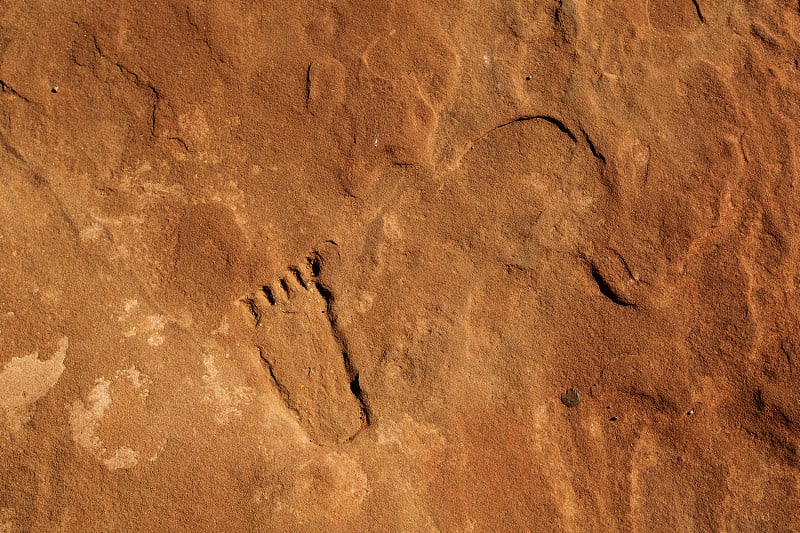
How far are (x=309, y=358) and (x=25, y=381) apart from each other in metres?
1.46

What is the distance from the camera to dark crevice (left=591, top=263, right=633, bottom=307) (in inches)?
114

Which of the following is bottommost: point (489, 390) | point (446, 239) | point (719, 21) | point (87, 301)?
point (87, 301)

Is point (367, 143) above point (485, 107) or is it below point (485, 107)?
below

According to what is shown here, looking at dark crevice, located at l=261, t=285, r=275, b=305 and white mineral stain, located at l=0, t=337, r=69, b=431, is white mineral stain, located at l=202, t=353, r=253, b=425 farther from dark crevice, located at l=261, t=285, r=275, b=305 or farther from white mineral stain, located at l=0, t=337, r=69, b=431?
white mineral stain, located at l=0, t=337, r=69, b=431

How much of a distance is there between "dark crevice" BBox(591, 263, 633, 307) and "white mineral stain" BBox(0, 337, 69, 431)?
2.78 metres

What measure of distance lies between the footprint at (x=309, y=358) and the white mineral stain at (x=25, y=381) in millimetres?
1020

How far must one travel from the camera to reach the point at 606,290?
291 centimetres

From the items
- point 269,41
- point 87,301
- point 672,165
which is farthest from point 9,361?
point 672,165

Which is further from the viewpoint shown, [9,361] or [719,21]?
[719,21]

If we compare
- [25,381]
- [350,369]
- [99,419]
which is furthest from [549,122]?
[25,381]

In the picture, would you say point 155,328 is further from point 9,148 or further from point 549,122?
point 549,122

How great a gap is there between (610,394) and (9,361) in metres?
3.12

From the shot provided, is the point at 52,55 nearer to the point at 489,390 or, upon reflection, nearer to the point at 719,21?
the point at 489,390

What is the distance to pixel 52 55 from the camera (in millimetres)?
2887
